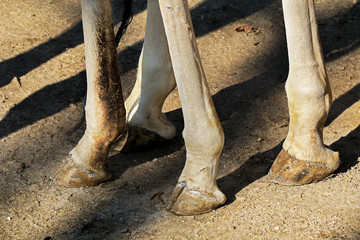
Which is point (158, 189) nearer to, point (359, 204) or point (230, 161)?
point (230, 161)

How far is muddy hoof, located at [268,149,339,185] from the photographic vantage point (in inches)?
112

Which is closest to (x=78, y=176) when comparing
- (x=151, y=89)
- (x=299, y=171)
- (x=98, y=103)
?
(x=98, y=103)

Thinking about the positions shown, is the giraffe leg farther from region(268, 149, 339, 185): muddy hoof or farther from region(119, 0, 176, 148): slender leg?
region(268, 149, 339, 185): muddy hoof

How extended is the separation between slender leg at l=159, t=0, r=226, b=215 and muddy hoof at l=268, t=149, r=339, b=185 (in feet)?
1.11

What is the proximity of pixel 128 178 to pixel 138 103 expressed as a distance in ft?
1.62

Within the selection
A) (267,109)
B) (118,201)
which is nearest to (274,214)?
(118,201)

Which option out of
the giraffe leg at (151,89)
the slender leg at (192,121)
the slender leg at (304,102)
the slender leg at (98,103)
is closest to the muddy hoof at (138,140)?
the giraffe leg at (151,89)

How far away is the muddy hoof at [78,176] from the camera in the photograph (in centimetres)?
308

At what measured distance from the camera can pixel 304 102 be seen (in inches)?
109

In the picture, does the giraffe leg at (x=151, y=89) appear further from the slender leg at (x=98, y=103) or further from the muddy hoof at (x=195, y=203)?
the muddy hoof at (x=195, y=203)

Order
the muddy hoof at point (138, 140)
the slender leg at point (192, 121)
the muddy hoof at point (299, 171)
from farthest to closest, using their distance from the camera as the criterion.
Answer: the muddy hoof at point (138, 140) → the muddy hoof at point (299, 171) → the slender leg at point (192, 121)

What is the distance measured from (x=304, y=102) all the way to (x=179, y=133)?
107 cm

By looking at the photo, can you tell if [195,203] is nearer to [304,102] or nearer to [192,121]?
[192,121]

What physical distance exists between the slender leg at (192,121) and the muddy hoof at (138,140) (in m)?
0.68
